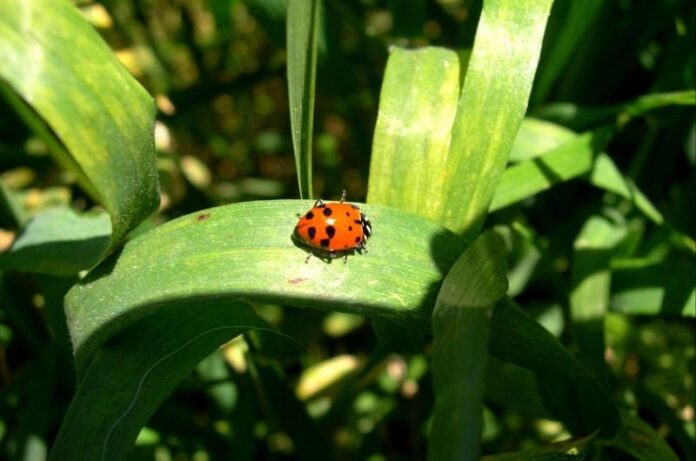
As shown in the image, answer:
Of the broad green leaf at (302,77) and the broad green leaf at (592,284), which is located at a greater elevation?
the broad green leaf at (302,77)

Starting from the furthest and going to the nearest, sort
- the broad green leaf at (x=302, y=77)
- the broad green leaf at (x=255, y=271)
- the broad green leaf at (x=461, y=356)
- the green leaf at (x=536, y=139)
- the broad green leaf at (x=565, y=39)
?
1. the green leaf at (x=536, y=139)
2. the broad green leaf at (x=565, y=39)
3. the broad green leaf at (x=302, y=77)
4. the broad green leaf at (x=255, y=271)
5. the broad green leaf at (x=461, y=356)

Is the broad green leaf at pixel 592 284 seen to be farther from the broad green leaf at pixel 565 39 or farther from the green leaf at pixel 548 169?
the broad green leaf at pixel 565 39

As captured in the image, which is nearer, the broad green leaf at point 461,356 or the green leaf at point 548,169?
→ the broad green leaf at point 461,356

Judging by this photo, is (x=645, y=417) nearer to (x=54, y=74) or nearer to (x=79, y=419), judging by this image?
(x=79, y=419)

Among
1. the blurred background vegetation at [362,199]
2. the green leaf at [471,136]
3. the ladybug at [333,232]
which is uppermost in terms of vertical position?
the green leaf at [471,136]

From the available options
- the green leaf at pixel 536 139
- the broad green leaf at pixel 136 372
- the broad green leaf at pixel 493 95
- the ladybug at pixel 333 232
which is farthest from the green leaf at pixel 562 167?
the broad green leaf at pixel 136 372

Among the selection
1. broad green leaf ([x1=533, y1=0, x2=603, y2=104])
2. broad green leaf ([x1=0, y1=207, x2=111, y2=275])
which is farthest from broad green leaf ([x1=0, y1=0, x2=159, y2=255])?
broad green leaf ([x1=533, y1=0, x2=603, y2=104])
